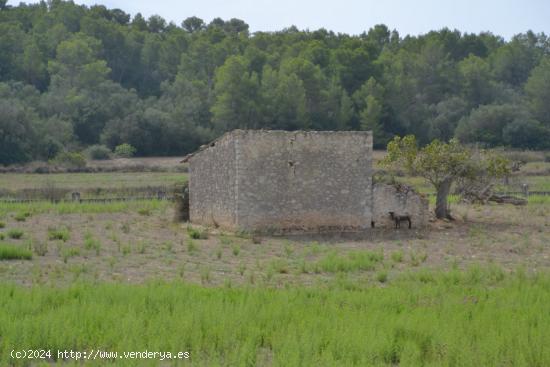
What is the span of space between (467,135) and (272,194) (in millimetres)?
45346

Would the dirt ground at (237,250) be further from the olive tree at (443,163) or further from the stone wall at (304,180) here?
the olive tree at (443,163)

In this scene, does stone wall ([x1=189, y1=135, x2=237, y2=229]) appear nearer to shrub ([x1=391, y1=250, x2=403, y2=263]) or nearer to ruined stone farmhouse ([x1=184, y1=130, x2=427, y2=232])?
ruined stone farmhouse ([x1=184, y1=130, x2=427, y2=232])

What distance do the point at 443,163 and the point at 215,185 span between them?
25.0 ft

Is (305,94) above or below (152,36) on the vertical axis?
below

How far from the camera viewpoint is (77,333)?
31.2 ft

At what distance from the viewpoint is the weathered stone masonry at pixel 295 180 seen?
2383 cm

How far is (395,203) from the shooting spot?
25.1 m

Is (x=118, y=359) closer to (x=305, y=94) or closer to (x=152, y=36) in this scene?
(x=305, y=94)

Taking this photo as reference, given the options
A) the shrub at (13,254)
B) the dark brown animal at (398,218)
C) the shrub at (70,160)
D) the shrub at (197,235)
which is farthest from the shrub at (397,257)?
the shrub at (70,160)

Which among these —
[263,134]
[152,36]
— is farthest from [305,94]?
[263,134]

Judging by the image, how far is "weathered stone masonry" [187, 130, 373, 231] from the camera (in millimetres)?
23828

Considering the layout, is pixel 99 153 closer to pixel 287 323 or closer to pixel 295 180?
pixel 295 180

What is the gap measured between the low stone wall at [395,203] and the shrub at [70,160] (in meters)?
33.4

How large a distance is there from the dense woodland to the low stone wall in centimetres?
3731
